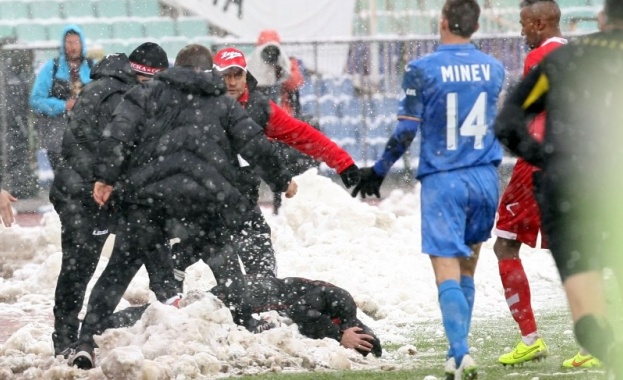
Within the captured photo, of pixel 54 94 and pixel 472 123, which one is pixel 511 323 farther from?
pixel 54 94

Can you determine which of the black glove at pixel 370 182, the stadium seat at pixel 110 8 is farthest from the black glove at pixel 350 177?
the stadium seat at pixel 110 8

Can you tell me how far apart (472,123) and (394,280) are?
4917mm

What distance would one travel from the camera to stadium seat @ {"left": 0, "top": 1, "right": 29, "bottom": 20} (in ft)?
72.7

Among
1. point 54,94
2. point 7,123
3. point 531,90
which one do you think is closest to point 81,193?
point 531,90

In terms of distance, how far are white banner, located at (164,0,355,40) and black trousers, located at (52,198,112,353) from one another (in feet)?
43.2

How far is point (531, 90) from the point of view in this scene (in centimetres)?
582

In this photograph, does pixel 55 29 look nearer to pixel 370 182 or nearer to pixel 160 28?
pixel 160 28

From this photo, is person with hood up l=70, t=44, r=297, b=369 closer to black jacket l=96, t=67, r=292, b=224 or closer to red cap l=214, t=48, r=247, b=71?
black jacket l=96, t=67, r=292, b=224

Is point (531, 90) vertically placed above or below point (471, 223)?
above

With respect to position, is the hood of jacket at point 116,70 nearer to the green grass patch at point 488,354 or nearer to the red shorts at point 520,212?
the green grass patch at point 488,354

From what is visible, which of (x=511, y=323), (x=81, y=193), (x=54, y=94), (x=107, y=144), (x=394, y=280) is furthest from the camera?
(x=54, y=94)

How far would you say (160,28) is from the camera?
73.3 ft

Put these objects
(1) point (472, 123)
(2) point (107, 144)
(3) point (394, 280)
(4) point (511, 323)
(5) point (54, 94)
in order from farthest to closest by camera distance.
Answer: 1. (5) point (54, 94)
2. (3) point (394, 280)
3. (4) point (511, 323)
4. (2) point (107, 144)
5. (1) point (472, 123)

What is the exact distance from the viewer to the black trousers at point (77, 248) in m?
8.85
